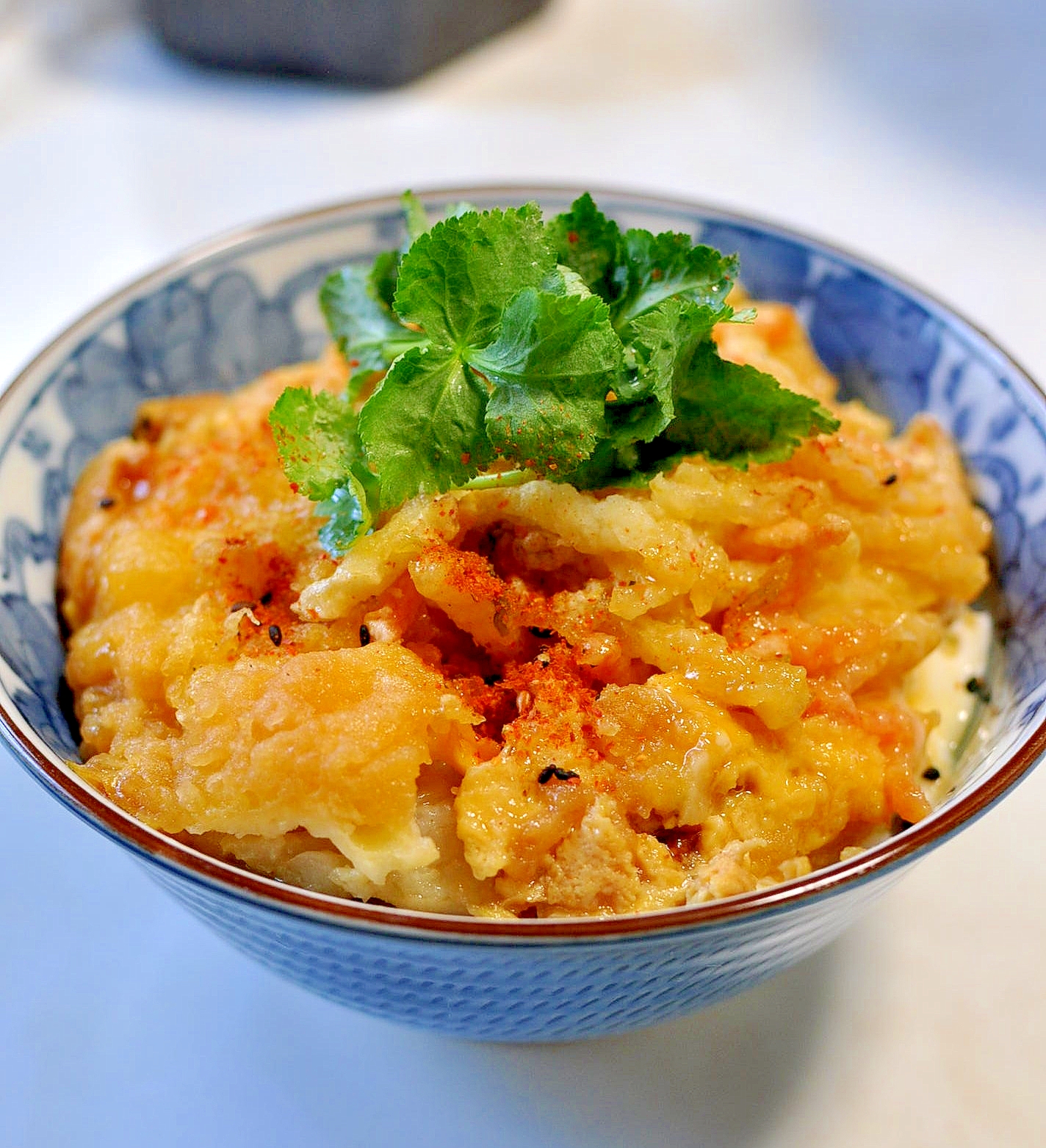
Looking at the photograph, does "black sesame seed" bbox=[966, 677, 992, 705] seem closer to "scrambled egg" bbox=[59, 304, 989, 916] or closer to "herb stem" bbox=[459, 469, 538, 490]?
"scrambled egg" bbox=[59, 304, 989, 916]

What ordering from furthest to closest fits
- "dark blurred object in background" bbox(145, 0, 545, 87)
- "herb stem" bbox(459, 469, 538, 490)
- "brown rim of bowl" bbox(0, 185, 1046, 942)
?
1. "dark blurred object in background" bbox(145, 0, 545, 87)
2. "herb stem" bbox(459, 469, 538, 490)
3. "brown rim of bowl" bbox(0, 185, 1046, 942)

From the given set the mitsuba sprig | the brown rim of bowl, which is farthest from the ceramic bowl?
the mitsuba sprig

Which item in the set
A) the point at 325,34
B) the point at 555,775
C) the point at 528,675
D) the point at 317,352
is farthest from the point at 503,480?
the point at 325,34

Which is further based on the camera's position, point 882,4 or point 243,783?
point 882,4

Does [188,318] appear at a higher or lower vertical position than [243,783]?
higher

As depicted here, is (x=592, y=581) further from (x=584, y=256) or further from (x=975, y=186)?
(x=975, y=186)

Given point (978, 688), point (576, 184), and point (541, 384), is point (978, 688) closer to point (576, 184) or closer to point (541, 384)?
point (541, 384)

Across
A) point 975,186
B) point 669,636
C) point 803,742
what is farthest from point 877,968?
point 975,186
